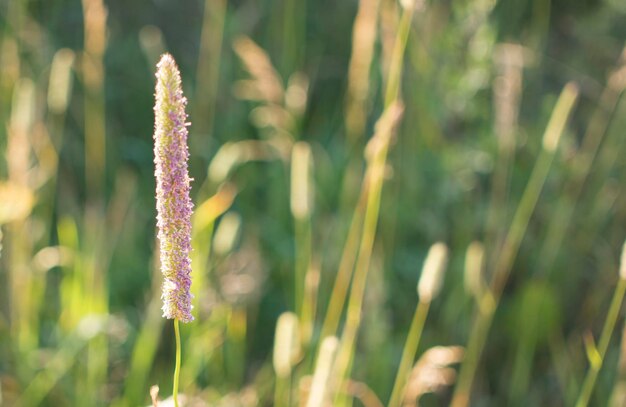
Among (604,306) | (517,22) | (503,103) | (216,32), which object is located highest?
(517,22)

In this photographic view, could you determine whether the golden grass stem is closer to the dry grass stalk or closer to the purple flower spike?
the dry grass stalk

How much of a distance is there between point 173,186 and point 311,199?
950 mm

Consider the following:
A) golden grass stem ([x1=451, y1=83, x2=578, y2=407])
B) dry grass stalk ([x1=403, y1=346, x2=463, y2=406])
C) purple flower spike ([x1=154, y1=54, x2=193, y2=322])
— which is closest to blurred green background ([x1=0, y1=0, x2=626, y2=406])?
golden grass stem ([x1=451, y1=83, x2=578, y2=407])

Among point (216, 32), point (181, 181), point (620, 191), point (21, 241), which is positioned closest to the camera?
point (181, 181)

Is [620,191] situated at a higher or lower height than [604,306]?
higher

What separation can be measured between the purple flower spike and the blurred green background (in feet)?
2.57

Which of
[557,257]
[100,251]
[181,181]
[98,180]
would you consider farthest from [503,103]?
[98,180]

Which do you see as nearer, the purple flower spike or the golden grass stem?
the purple flower spike

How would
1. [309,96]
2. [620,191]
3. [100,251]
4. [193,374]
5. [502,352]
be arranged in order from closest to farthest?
[193,374], [100,251], [502,352], [620,191], [309,96]

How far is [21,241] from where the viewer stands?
6.12ft

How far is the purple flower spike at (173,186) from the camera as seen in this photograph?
0.65 meters

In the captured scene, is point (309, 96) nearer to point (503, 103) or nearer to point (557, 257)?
point (557, 257)

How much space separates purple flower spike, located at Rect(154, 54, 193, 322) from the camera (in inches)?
25.7

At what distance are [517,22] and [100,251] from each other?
5.36ft
